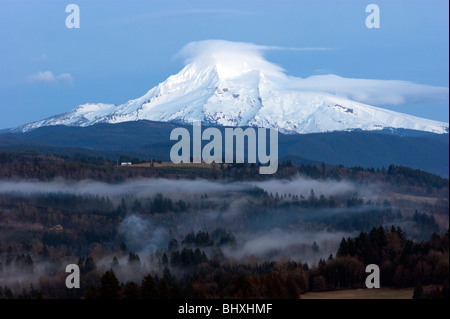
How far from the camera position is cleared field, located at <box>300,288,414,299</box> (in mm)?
123500

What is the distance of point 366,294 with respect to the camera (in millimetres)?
128000

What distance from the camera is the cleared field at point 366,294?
124 metres

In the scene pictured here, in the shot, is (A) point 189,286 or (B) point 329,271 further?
(A) point 189,286
